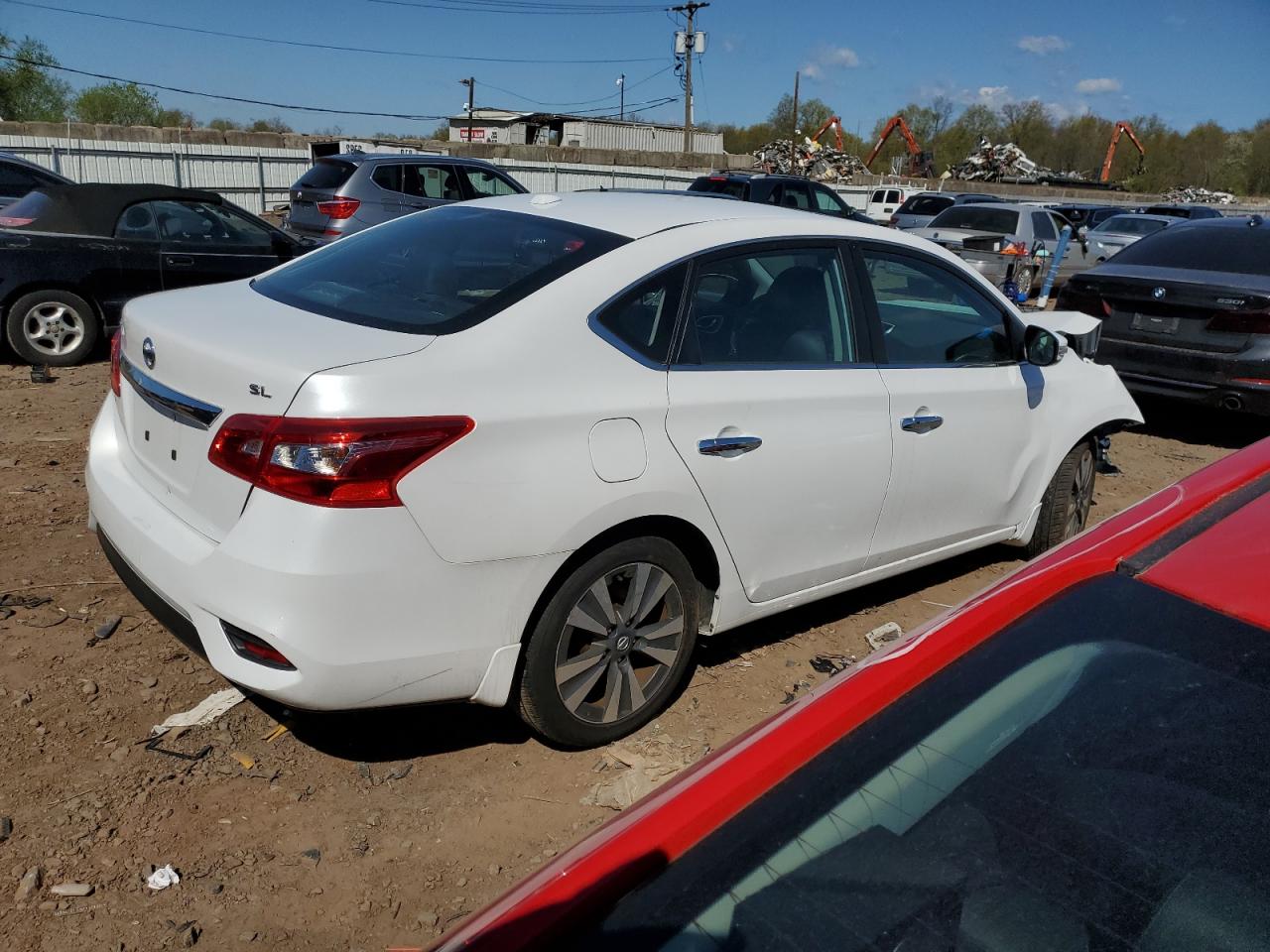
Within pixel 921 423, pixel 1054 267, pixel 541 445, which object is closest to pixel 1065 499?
pixel 921 423

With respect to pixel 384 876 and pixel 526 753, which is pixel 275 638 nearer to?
pixel 384 876

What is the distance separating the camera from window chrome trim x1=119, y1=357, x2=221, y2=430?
2799 millimetres

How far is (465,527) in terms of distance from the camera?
2.69 m

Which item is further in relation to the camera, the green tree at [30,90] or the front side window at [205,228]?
the green tree at [30,90]

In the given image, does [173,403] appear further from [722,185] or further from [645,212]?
[722,185]

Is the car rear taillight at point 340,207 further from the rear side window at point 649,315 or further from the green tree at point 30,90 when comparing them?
the green tree at point 30,90

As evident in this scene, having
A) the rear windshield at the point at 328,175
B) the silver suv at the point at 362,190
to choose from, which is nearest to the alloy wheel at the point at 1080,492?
the silver suv at the point at 362,190

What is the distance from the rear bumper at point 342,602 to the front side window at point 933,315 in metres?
1.92

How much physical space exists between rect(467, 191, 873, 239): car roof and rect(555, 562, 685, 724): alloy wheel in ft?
3.74

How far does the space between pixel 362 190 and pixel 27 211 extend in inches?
209

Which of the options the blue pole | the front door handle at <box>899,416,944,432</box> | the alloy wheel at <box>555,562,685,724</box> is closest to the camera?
the alloy wheel at <box>555,562,685,724</box>

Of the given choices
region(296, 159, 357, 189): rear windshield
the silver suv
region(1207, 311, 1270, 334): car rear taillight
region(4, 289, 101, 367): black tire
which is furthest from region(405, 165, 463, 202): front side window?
region(1207, 311, 1270, 334): car rear taillight

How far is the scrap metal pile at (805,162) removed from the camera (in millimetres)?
47750

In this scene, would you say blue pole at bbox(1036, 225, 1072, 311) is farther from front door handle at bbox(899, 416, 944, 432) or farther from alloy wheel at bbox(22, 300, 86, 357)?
alloy wheel at bbox(22, 300, 86, 357)
